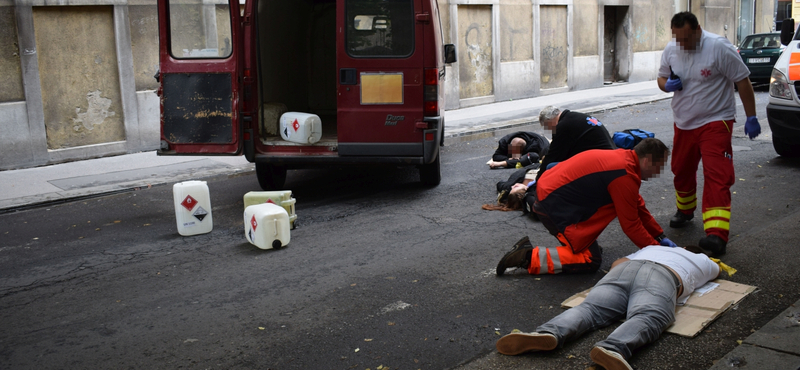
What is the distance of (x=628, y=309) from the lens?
3.75 meters

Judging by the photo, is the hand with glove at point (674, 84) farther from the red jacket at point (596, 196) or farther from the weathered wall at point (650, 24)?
the weathered wall at point (650, 24)

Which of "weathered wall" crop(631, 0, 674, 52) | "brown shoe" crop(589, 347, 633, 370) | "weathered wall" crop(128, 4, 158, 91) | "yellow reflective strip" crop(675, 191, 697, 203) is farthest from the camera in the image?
"weathered wall" crop(631, 0, 674, 52)

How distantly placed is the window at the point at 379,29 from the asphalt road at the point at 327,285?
1633mm

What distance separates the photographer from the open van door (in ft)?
23.7

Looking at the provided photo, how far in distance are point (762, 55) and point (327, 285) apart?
18031mm

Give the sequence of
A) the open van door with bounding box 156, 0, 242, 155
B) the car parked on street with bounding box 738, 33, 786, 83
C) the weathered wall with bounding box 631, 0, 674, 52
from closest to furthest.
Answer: the open van door with bounding box 156, 0, 242, 155 → the car parked on street with bounding box 738, 33, 786, 83 → the weathered wall with bounding box 631, 0, 674, 52

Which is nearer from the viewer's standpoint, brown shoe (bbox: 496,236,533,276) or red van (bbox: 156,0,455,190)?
brown shoe (bbox: 496,236,533,276)

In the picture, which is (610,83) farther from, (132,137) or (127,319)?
(127,319)

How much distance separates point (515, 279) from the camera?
4906mm

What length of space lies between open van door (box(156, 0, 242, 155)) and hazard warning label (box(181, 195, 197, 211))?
102 centimetres

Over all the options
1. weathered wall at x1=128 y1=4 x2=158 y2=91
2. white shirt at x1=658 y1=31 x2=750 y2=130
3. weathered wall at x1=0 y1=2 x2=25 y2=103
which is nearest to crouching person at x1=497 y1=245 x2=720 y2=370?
white shirt at x1=658 y1=31 x2=750 y2=130

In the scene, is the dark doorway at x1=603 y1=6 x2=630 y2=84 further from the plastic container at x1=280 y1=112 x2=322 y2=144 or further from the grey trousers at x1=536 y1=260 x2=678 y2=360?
the grey trousers at x1=536 y1=260 x2=678 y2=360

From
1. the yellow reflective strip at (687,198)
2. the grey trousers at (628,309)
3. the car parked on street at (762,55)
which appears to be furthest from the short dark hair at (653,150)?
the car parked on street at (762,55)

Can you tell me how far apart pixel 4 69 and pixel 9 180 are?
1.92m
